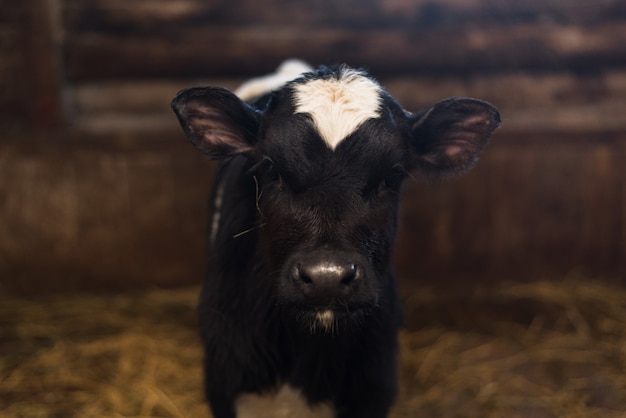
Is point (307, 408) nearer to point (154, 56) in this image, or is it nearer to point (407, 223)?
point (407, 223)

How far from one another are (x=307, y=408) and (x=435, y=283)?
234 cm

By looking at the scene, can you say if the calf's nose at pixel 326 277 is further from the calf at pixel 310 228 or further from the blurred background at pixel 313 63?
the blurred background at pixel 313 63

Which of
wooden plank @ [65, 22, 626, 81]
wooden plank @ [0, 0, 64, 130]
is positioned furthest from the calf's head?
wooden plank @ [0, 0, 64, 130]

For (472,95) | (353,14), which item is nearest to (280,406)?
(472,95)

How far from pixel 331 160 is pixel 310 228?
0.75ft

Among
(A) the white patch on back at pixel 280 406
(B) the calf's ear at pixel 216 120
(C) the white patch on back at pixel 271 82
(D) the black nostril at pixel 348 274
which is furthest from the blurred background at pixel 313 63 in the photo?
(D) the black nostril at pixel 348 274

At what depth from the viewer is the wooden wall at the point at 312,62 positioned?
14.4 ft

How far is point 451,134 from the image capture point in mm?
2496

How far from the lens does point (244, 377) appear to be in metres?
2.50

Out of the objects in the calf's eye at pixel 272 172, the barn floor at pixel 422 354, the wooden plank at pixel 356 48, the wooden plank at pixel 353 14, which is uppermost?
the wooden plank at pixel 353 14

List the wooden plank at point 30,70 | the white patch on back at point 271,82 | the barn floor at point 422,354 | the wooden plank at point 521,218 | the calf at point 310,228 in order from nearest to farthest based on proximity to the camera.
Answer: the calf at point 310,228
the barn floor at point 422,354
the white patch on back at point 271,82
the wooden plank at point 30,70
the wooden plank at point 521,218

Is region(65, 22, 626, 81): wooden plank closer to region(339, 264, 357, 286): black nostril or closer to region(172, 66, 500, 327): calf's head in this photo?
region(172, 66, 500, 327): calf's head

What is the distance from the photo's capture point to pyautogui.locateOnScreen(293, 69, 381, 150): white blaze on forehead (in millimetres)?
2256

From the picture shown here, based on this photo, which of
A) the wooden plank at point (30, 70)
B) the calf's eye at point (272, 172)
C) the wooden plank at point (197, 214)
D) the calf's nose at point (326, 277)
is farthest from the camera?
the wooden plank at point (197, 214)
